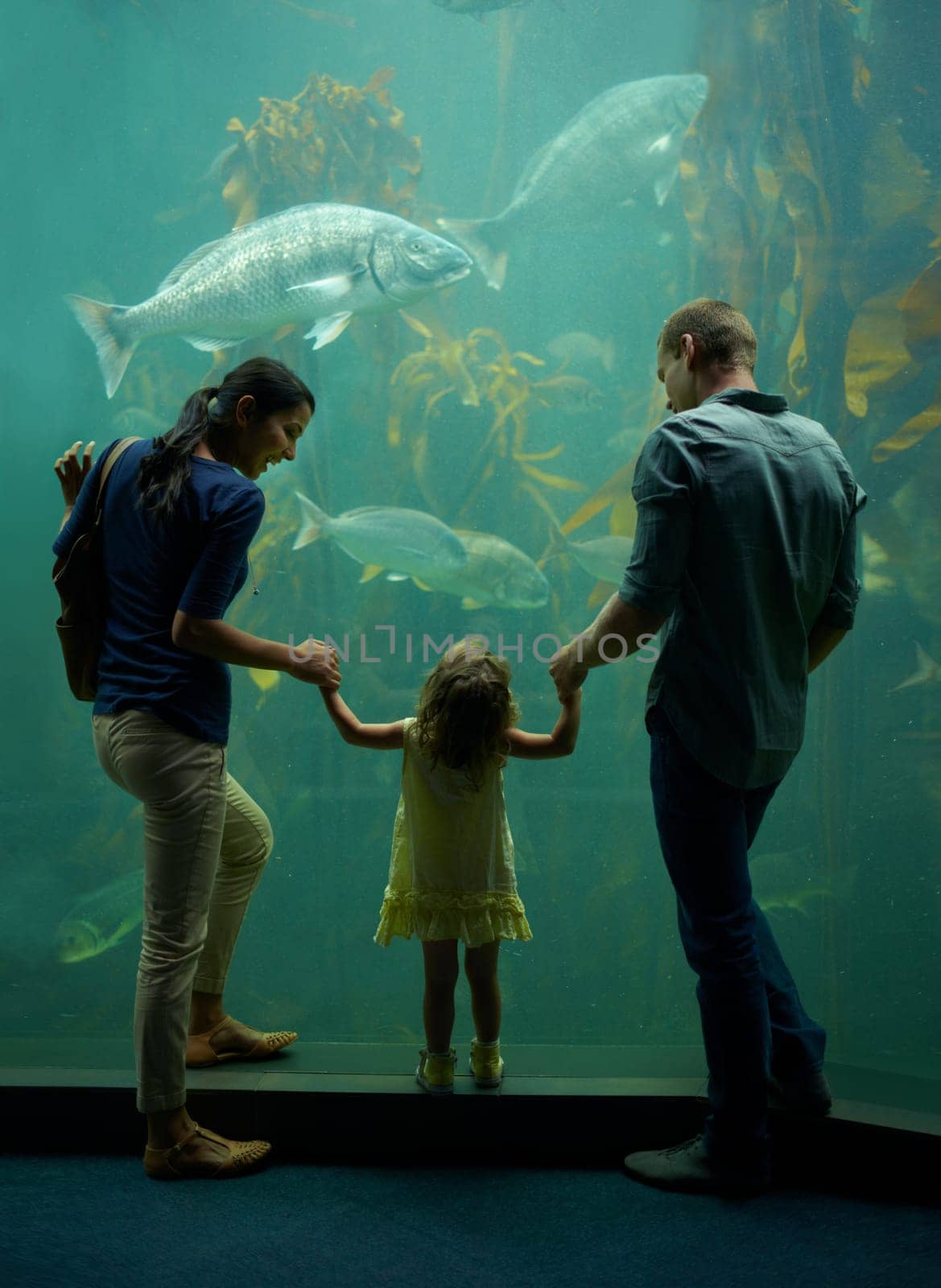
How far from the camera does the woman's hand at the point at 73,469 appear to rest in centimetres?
195

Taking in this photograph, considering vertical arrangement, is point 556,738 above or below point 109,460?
below

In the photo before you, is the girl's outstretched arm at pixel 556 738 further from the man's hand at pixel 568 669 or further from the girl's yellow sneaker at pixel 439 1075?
the girl's yellow sneaker at pixel 439 1075

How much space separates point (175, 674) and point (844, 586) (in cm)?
140

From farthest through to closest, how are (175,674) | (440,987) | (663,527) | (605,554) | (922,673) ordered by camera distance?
(605,554) < (922,673) < (440,987) < (175,674) < (663,527)

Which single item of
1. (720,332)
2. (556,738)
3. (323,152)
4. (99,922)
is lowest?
(99,922)

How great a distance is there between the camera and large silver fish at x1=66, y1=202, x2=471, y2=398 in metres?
3.22

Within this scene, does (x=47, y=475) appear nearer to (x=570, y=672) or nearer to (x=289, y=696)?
(x=289, y=696)

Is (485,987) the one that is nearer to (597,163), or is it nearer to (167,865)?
(167,865)

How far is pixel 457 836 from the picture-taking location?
80.0 inches

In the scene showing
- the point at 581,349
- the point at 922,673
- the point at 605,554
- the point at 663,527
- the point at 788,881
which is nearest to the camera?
the point at 663,527

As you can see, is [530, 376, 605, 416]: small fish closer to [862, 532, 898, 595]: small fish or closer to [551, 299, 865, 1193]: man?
[862, 532, 898, 595]: small fish

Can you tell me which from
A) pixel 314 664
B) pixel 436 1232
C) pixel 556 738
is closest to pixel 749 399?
pixel 556 738

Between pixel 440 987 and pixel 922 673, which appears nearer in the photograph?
pixel 440 987

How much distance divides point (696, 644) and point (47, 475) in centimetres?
651
